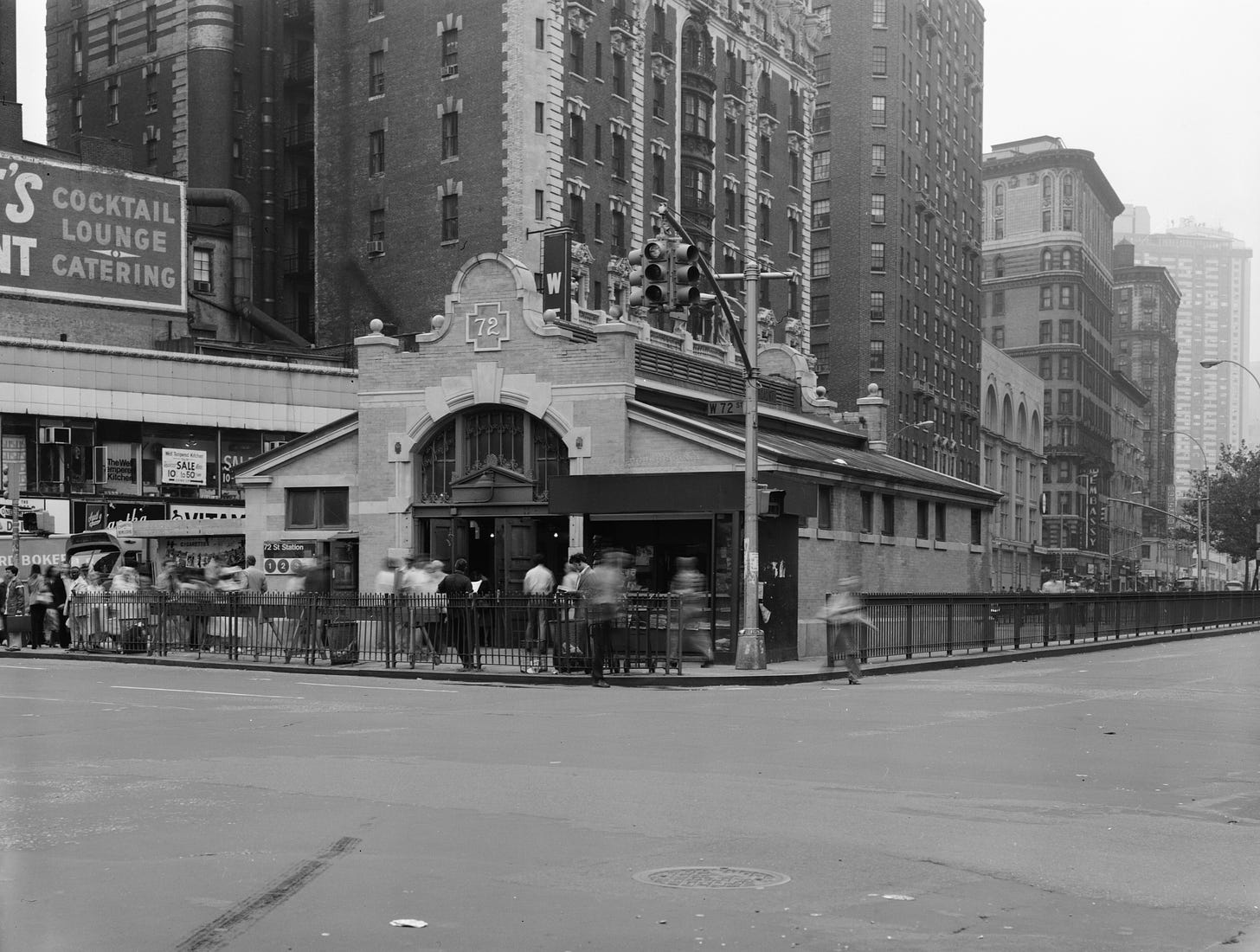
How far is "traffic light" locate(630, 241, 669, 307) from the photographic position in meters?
21.3

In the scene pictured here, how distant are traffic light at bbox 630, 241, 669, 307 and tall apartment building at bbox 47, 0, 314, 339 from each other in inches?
2100

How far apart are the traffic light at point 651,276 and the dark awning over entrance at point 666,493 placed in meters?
8.43

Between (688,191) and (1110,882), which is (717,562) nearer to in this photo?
(1110,882)

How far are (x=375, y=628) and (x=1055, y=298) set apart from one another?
400 feet

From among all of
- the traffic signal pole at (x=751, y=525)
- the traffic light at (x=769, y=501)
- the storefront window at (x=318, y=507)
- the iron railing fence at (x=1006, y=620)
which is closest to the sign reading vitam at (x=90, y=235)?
the storefront window at (x=318, y=507)

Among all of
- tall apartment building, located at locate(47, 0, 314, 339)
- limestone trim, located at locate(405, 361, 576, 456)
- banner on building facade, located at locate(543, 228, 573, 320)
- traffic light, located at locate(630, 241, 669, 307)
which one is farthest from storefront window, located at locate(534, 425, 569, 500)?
tall apartment building, located at locate(47, 0, 314, 339)

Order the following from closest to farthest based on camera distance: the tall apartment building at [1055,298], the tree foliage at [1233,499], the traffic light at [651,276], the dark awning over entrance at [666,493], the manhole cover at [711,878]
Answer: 1. the manhole cover at [711,878]
2. the traffic light at [651,276]
3. the dark awning over entrance at [666,493]
4. the tree foliage at [1233,499]
5. the tall apartment building at [1055,298]

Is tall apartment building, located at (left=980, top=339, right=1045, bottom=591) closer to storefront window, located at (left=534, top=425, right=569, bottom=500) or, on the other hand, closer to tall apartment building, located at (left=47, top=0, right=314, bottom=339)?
tall apartment building, located at (left=47, top=0, right=314, bottom=339)

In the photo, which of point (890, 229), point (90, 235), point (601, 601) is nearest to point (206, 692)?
point (601, 601)

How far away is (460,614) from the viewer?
2752cm

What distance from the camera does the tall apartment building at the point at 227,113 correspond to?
240 feet

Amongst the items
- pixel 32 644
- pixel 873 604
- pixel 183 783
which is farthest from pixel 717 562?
pixel 183 783

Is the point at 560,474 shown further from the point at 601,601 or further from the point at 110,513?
the point at 110,513

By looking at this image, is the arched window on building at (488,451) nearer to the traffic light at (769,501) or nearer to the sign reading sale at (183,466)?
the traffic light at (769,501)
